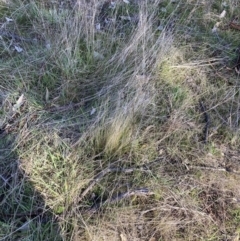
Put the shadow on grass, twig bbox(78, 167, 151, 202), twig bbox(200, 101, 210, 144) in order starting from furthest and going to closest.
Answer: twig bbox(200, 101, 210, 144)
twig bbox(78, 167, 151, 202)
the shadow on grass

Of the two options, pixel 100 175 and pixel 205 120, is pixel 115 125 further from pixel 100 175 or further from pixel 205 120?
pixel 205 120

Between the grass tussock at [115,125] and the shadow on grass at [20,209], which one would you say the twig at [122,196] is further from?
the shadow on grass at [20,209]

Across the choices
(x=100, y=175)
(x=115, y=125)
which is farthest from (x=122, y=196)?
(x=115, y=125)

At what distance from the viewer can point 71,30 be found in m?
2.29

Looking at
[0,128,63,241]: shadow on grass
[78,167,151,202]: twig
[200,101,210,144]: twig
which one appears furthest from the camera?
[200,101,210,144]: twig

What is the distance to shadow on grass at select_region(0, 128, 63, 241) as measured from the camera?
1.55 metres

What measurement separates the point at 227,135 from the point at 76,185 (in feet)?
3.03

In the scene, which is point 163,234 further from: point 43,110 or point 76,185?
point 43,110

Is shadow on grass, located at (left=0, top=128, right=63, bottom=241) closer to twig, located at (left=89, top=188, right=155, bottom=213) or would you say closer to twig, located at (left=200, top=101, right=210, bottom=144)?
twig, located at (left=89, top=188, right=155, bottom=213)

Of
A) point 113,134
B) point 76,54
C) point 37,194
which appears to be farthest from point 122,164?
point 76,54

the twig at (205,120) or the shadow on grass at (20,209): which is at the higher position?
the twig at (205,120)

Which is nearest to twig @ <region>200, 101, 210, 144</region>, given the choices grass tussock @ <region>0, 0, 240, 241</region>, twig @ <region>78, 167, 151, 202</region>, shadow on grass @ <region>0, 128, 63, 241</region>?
grass tussock @ <region>0, 0, 240, 241</region>

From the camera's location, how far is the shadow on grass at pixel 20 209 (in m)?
1.55

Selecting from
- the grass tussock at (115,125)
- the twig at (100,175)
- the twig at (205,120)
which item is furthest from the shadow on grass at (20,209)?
the twig at (205,120)
